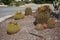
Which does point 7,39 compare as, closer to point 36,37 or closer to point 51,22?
point 36,37

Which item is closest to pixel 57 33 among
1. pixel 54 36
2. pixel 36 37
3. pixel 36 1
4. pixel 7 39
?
pixel 54 36

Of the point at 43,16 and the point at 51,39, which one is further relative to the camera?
the point at 43,16

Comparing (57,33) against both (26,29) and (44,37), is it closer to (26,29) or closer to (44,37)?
(44,37)

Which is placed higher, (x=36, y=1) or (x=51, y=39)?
(x=51, y=39)

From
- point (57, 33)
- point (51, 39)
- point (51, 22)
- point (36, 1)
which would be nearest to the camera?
point (51, 39)

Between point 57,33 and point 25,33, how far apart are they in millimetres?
1630

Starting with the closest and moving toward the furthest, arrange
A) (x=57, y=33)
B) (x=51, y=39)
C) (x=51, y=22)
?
1. (x=51, y=39)
2. (x=57, y=33)
3. (x=51, y=22)

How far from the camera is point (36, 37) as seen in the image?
10359 mm

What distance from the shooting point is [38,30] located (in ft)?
37.9

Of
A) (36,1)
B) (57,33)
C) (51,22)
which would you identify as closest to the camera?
(57,33)

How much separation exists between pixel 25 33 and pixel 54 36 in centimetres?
158

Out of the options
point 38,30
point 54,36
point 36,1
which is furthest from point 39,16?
point 36,1

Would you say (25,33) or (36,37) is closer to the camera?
(36,37)

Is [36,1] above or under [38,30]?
under
